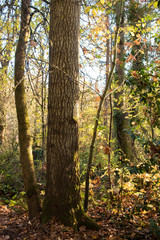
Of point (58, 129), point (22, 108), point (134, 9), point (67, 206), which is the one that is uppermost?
point (134, 9)

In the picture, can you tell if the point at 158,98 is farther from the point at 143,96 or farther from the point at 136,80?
the point at 136,80

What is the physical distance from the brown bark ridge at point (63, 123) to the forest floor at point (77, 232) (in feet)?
0.49

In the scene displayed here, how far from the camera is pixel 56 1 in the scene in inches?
133

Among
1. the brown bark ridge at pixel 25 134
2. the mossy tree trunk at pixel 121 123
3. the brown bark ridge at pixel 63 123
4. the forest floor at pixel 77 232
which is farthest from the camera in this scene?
the mossy tree trunk at pixel 121 123

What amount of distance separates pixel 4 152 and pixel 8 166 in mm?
728

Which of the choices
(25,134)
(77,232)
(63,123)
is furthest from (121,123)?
(77,232)

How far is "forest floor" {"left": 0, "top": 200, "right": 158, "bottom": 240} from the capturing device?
2.97m

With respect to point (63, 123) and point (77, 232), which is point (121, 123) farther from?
point (77, 232)

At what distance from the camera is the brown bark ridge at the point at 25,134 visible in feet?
12.5

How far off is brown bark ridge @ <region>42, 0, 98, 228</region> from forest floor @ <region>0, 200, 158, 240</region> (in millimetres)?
148

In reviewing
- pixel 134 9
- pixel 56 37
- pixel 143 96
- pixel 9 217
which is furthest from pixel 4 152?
pixel 134 9

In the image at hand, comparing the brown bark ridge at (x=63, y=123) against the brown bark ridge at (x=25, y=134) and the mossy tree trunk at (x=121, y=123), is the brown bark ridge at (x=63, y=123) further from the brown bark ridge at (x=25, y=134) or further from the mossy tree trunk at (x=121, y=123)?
the mossy tree trunk at (x=121, y=123)

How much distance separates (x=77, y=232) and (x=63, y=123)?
178cm

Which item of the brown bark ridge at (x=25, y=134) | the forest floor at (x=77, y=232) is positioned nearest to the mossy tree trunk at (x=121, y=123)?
the forest floor at (x=77, y=232)
